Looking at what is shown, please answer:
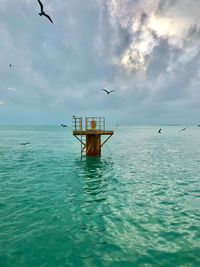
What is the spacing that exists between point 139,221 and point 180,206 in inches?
121

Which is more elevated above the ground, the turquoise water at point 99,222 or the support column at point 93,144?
the support column at point 93,144

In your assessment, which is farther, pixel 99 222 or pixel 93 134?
pixel 93 134

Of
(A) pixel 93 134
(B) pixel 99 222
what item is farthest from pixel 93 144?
(B) pixel 99 222

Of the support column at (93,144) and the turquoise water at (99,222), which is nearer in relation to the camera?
the turquoise water at (99,222)

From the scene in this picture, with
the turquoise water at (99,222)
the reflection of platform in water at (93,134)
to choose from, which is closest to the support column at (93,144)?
the reflection of platform in water at (93,134)

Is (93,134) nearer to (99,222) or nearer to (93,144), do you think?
(93,144)

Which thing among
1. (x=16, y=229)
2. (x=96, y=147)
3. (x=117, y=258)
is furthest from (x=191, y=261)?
(x=96, y=147)

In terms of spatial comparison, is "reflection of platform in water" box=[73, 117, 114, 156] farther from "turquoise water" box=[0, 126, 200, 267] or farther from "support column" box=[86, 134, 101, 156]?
"turquoise water" box=[0, 126, 200, 267]

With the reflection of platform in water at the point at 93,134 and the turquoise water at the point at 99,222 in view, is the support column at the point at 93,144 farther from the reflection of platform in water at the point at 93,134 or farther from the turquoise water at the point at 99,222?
the turquoise water at the point at 99,222

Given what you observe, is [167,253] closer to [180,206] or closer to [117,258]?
[117,258]

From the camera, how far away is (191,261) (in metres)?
5.36

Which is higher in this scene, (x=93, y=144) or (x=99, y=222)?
(x=93, y=144)

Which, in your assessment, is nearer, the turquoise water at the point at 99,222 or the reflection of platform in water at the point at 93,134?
the turquoise water at the point at 99,222

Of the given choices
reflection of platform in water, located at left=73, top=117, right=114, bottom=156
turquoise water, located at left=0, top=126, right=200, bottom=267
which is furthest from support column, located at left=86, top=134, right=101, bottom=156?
turquoise water, located at left=0, top=126, right=200, bottom=267
